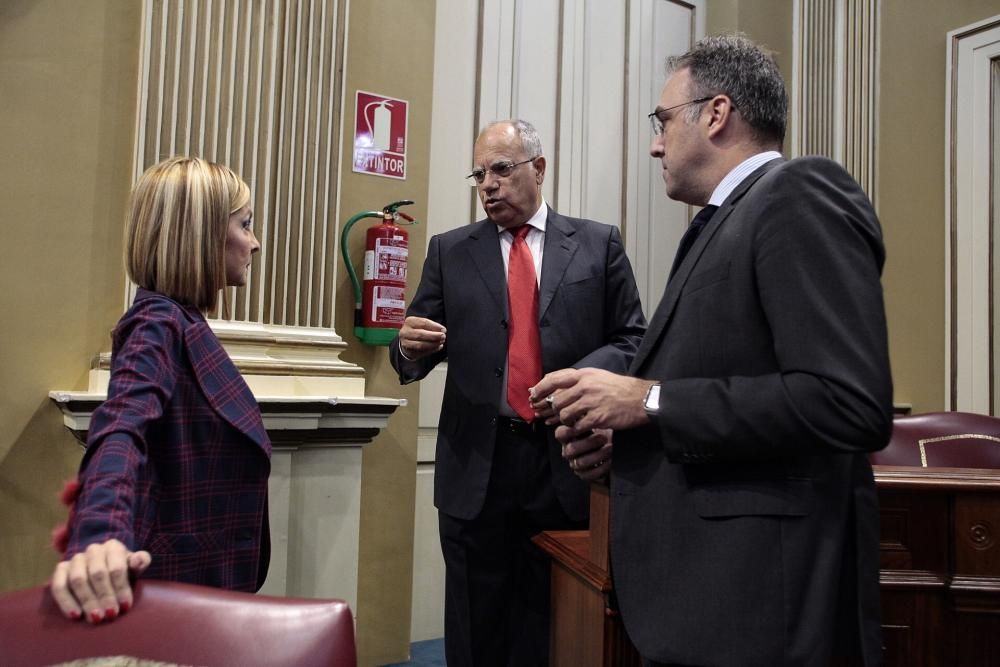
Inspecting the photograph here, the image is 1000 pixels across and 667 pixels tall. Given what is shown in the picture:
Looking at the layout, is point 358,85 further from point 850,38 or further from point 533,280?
point 850,38

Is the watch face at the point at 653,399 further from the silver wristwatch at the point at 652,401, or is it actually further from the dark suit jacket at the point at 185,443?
the dark suit jacket at the point at 185,443

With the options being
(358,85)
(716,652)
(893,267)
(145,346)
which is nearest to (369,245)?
(358,85)

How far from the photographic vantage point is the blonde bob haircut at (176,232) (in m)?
1.36

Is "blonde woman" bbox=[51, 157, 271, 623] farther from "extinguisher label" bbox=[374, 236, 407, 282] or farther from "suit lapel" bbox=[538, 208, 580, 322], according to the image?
"extinguisher label" bbox=[374, 236, 407, 282]

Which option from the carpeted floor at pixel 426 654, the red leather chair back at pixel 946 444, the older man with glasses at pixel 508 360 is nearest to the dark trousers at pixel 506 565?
the older man with glasses at pixel 508 360

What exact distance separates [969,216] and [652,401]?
332cm

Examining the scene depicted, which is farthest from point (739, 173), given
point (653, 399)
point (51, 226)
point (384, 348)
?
point (51, 226)

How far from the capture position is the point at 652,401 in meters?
1.15

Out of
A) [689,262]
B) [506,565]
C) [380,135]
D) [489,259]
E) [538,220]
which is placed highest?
[380,135]

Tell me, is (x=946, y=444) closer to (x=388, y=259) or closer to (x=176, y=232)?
(x=388, y=259)

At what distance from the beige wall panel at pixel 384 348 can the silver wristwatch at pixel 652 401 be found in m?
1.96

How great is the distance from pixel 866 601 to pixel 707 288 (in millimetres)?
502

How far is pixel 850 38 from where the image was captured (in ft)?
13.3

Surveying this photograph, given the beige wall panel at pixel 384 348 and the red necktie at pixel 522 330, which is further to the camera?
the beige wall panel at pixel 384 348
